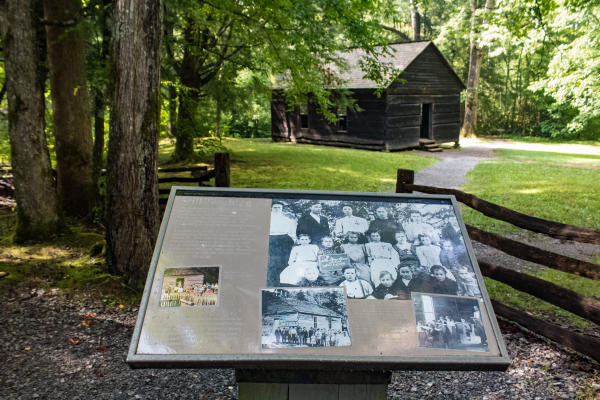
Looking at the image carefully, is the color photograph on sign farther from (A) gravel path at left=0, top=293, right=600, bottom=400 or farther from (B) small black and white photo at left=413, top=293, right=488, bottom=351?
(A) gravel path at left=0, top=293, right=600, bottom=400

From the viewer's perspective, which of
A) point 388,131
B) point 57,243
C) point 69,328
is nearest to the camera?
point 69,328

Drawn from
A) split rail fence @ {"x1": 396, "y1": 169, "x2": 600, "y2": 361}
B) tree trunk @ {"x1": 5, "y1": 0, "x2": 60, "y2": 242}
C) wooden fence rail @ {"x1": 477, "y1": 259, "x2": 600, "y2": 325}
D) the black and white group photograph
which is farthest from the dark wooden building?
the black and white group photograph

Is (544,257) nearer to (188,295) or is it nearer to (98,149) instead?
(188,295)

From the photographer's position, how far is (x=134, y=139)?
16.6 ft

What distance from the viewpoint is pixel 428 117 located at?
985 inches

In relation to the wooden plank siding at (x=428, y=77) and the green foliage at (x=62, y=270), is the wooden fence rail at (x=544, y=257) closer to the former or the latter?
the green foliage at (x=62, y=270)

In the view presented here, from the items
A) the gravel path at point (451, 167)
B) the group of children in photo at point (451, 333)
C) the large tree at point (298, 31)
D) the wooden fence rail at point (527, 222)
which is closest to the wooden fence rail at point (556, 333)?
the wooden fence rail at point (527, 222)

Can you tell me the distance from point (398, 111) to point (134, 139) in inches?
741

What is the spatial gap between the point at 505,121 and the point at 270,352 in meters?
39.7

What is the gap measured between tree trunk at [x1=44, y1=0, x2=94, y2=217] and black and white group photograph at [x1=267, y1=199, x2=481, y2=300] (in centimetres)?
608

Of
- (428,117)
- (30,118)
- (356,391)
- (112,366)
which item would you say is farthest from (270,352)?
(428,117)

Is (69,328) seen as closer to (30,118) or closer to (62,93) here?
(30,118)

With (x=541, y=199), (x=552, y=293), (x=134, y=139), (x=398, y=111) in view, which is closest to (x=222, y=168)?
(x=134, y=139)

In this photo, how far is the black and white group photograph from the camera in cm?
239
